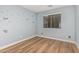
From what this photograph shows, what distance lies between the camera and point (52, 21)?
6.28 m

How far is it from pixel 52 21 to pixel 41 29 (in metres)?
1.12

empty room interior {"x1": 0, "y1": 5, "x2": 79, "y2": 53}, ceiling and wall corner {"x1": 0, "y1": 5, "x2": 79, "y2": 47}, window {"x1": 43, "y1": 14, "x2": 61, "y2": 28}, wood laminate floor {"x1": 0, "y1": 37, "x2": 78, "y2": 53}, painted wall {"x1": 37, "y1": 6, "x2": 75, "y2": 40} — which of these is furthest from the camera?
window {"x1": 43, "y1": 14, "x2": 61, "y2": 28}

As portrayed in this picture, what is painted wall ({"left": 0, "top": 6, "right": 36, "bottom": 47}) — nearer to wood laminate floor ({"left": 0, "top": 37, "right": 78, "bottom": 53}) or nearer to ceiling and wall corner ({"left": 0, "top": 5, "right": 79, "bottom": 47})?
ceiling and wall corner ({"left": 0, "top": 5, "right": 79, "bottom": 47})

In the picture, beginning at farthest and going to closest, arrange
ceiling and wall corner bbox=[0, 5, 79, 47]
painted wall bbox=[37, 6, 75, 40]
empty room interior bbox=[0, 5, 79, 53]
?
painted wall bbox=[37, 6, 75, 40] < ceiling and wall corner bbox=[0, 5, 79, 47] < empty room interior bbox=[0, 5, 79, 53]

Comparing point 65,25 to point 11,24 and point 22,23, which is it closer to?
point 22,23

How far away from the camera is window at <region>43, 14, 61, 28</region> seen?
225 inches

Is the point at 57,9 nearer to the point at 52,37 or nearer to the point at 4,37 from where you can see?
the point at 52,37

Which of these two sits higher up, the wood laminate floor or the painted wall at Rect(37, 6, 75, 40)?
→ the painted wall at Rect(37, 6, 75, 40)

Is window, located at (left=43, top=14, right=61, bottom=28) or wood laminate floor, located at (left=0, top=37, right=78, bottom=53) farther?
window, located at (left=43, top=14, right=61, bottom=28)

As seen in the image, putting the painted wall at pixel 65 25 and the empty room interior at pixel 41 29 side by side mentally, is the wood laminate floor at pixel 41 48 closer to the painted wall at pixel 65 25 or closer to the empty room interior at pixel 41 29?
the empty room interior at pixel 41 29

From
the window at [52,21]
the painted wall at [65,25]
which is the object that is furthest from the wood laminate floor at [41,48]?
the window at [52,21]

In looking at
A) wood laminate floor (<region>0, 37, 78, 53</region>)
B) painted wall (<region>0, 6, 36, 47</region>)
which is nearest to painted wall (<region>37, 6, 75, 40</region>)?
wood laminate floor (<region>0, 37, 78, 53</region>)
